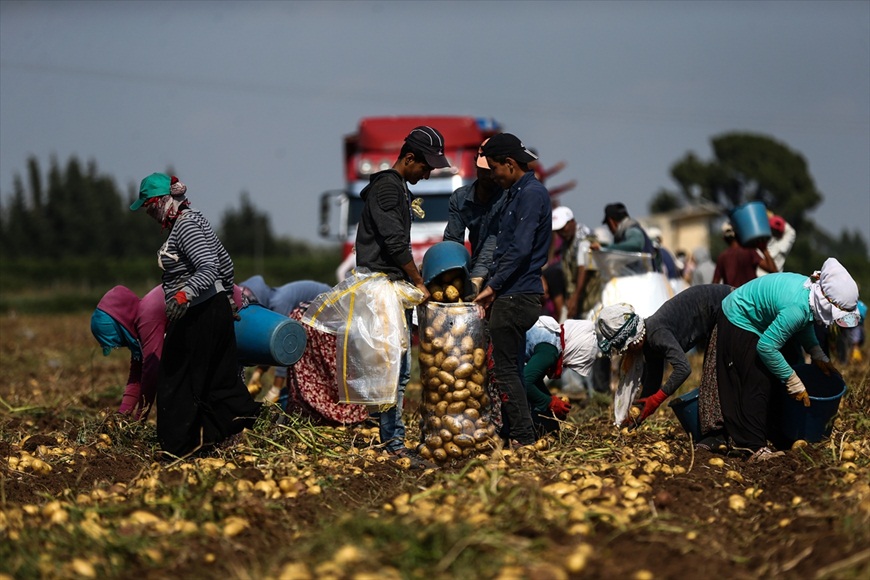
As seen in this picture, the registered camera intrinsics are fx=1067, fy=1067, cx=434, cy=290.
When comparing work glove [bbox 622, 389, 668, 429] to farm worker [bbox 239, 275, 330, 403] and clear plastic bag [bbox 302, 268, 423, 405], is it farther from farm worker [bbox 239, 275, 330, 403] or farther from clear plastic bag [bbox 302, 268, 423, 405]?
farm worker [bbox 239, 275, 330, 403]

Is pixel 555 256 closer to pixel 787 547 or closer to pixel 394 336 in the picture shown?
pixel 394 336

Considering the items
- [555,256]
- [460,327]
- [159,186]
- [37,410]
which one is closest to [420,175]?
[460,327]

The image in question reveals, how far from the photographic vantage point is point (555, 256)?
11344 mm

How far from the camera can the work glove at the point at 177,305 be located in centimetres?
570

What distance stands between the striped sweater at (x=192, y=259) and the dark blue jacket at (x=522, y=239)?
1.55 m

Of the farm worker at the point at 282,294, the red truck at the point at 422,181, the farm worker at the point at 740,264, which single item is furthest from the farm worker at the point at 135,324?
the red truck at the point at 422,181

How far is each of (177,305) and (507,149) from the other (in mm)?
2005

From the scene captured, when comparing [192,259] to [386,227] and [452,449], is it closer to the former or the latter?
[386,227]

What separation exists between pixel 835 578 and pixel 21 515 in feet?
10.7

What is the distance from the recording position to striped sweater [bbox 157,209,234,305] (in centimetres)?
582

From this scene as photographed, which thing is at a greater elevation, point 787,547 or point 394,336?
point 394,336

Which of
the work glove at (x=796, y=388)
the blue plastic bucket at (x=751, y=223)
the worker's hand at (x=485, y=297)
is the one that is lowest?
the work glove at (x=796, y=388)

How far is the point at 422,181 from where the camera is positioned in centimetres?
1381

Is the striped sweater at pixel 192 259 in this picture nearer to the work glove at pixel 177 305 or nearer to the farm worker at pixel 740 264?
the work glove at pixel 177 305
